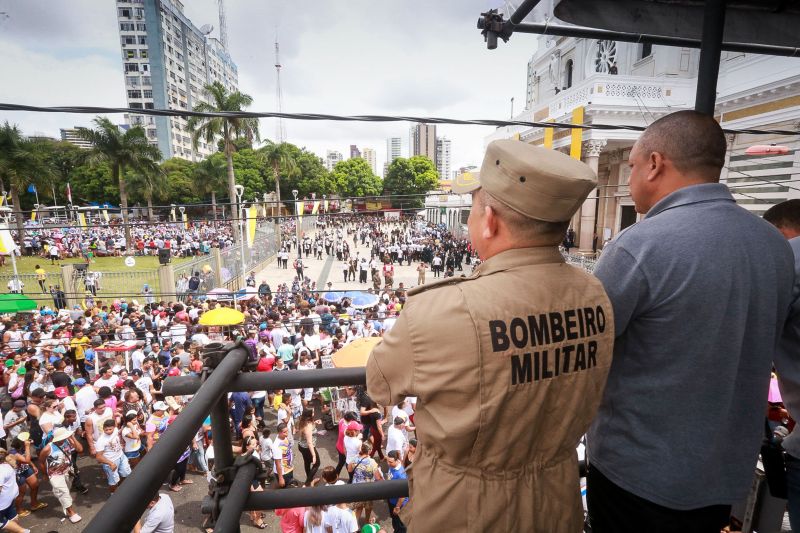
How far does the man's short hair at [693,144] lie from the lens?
1.52 m

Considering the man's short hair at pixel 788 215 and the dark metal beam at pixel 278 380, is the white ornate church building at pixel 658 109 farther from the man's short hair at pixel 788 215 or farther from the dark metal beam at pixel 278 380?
the dark metal beam at pixel 278 380

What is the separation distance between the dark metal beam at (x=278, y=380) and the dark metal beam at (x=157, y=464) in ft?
0.26

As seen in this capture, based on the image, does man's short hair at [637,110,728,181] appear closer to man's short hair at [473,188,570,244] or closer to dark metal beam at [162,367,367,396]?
man's short hair at [473,188,570,244]

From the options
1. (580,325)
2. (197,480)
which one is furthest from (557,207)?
(197,480)

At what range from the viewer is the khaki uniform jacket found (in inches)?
41.6

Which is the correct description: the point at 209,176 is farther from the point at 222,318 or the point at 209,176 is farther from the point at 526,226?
the point at 526,226

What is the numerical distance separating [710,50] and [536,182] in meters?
2.35

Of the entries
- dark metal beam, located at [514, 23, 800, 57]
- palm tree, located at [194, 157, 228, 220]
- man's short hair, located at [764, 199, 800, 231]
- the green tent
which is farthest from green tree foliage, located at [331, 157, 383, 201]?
man's short hair, located at [764, 199, 800, 231]

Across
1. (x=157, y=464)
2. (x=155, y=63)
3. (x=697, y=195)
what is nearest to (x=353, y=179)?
(x=155, y=63)

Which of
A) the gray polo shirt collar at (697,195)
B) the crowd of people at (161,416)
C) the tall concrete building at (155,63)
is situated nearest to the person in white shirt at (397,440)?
the crowd of people at (161,416)

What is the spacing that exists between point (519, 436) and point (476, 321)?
32 centimetres

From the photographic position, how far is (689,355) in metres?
1.34

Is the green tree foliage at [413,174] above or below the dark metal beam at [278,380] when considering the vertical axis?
above

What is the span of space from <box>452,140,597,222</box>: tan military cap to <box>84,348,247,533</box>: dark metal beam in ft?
3.25
